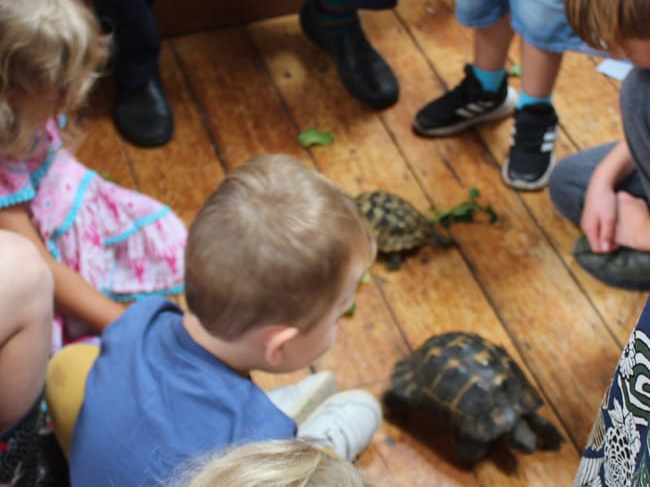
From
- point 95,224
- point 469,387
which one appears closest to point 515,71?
point 469,387

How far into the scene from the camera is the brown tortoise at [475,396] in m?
1.63

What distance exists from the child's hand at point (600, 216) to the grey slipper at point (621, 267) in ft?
0.14

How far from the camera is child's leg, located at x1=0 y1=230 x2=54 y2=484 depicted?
4.09 ft

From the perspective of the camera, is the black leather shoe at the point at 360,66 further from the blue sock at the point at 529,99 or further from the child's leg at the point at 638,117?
the child's leg at the point at 638,117

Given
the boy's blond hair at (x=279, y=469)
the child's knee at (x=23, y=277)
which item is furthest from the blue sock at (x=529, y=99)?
the boy's blond hair at (x=279, y=469)

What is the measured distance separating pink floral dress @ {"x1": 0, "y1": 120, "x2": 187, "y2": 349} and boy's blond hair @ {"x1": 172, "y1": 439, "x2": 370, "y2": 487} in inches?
39.5

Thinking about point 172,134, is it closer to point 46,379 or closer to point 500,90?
point 500,90

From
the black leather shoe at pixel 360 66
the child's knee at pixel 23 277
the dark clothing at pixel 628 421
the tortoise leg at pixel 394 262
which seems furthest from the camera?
the black leather shoe at pixel 360 66

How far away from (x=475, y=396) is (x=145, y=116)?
124 cm

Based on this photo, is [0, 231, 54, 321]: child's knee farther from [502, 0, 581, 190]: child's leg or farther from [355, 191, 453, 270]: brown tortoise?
[502, 0, 581, 190]: child's leg

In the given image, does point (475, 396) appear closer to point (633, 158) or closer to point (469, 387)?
point (469, 387)

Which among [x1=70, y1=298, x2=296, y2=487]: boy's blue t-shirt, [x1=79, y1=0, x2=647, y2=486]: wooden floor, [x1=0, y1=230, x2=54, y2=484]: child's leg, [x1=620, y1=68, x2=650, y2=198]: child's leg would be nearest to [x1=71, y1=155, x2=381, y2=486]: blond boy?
[x1=70, y1=298, x2=296, y2=487]: boy's blue t-shirt

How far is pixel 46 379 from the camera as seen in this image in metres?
1.36

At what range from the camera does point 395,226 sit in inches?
79.3
